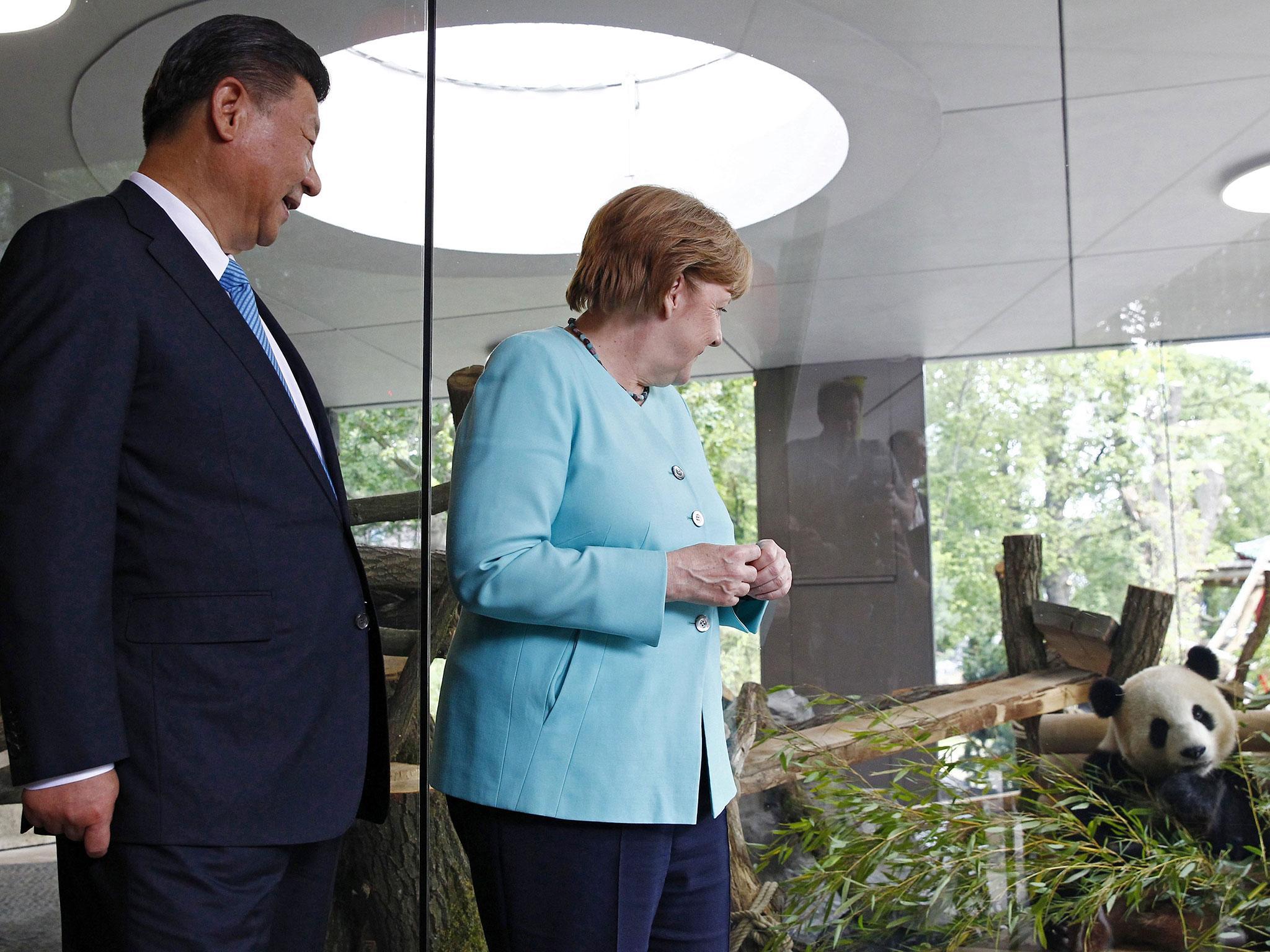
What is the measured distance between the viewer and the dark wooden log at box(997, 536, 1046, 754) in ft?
7.16

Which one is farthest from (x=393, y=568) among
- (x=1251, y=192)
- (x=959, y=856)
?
(x=1251, y=192)

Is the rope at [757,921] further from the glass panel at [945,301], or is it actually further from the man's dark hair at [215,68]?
the man's dark hair at [215,68]

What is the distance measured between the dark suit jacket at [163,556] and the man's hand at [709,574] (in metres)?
0.32

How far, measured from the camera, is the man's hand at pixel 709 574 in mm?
1059

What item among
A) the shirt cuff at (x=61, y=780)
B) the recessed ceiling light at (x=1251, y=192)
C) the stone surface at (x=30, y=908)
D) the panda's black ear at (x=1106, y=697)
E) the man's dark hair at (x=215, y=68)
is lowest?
the stone surface at (x=30, y=908)

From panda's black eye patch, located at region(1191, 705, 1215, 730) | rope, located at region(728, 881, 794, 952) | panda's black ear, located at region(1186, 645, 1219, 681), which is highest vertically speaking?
panda's black ear, located at region(1186, 645, 1219, 681)

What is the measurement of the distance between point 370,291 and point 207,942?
42.7 inches

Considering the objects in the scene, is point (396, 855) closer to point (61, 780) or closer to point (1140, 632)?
point (61, 780)

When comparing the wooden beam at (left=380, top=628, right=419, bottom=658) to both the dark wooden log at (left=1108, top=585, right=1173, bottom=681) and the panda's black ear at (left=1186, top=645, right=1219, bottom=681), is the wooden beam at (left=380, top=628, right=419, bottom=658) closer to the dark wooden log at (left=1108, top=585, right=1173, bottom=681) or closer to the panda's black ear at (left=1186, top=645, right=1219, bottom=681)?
the dark wooden log at (left=1108, top=585, right=1173, bottom=681)

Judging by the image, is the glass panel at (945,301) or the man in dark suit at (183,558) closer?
the man in dark suit at (183,558)

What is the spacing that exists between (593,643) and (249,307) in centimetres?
48

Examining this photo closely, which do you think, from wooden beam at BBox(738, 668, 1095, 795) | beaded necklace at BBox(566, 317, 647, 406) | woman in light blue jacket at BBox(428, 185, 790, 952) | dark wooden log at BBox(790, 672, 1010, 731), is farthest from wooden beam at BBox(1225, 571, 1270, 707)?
beaded necklace at BBox(566, 317, 647, 406)

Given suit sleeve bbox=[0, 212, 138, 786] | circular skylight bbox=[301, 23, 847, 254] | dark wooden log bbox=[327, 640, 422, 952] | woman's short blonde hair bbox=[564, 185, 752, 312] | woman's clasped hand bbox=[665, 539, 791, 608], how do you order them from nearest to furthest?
suit sleeve bbox=[0, 212, 138, 786]
woman's clasped hand bbox=[665, 539, 791, 608]
woman's short blonde hair bbox=[564, 185, 752, 312]
dark wooden log bbox=[327, 640, 422, 952]
circular skylight bbox=[301, 23, 847, 254]

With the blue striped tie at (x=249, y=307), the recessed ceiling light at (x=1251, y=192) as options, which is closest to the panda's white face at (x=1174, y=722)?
the recessed ceiling light at (x=1251, y=192)
